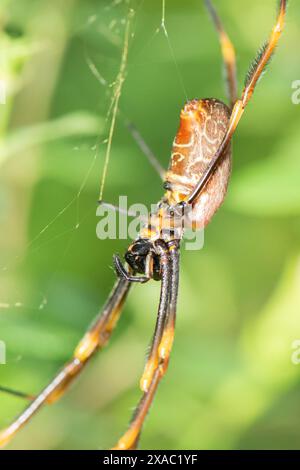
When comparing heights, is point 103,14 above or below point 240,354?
above

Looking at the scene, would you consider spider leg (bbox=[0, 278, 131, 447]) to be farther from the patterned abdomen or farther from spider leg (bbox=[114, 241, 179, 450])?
the patterned abdomen

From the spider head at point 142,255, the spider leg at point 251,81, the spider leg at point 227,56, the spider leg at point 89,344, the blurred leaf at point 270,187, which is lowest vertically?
the spider leg at point 89,344

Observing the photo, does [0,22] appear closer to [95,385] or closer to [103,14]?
[103,14]

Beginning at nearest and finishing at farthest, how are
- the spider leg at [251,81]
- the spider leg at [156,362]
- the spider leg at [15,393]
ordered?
the spider leg at [251,81] < the spider leg at [156,362] < the spider leg at [15,393]

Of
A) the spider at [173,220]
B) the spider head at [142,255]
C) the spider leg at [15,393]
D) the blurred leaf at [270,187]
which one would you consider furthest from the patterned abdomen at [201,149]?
the spider leg at [15,393]

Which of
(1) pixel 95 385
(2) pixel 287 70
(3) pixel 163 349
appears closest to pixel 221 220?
(2) pixel 287 70

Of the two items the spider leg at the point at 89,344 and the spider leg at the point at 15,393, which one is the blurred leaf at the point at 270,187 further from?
the spider leg at the point at 15,393

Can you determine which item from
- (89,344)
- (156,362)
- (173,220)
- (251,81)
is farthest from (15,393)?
(251,81)
